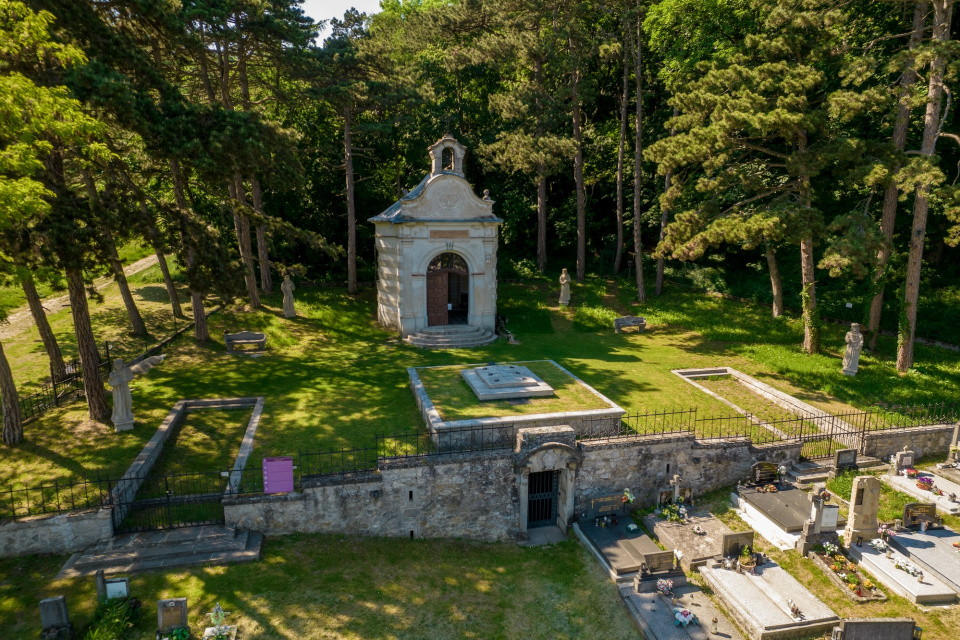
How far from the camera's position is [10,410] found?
552 inches

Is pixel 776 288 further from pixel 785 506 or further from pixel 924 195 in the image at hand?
pixel 785 506

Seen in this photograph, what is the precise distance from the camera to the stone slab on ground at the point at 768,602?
1066cm

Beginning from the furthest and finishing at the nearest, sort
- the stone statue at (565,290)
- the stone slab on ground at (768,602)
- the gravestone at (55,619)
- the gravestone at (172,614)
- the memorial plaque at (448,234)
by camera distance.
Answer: the stone statue at (565,290), the memorial plaque at (448,234), the stone slab on ground at (768,602), the gravestone at (172,614), the gravestone at (55,619)

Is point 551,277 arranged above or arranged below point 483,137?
below

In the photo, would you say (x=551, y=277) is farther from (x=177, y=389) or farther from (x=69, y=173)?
(x=69, y=173)

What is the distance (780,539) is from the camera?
13.2 m

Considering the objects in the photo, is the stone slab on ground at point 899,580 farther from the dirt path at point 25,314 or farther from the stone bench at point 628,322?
the dirt path at point 25,314

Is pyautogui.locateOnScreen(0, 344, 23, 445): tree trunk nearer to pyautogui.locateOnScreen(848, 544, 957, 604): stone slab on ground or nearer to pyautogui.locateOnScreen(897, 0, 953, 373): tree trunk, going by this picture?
pyautogui.locateOnScreen(848, 544, 957, 604): stone slab on ground

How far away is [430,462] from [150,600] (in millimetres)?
6201

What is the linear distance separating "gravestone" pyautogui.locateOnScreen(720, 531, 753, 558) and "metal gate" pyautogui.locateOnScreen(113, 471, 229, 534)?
11.6 m

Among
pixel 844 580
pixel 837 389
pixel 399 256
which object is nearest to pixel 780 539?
pixel 844 580

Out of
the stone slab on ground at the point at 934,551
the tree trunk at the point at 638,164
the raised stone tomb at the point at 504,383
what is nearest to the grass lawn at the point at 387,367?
the tree trunk at the point at 638,164

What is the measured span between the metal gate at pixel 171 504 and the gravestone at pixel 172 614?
107 inches

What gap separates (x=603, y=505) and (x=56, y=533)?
1259cm
